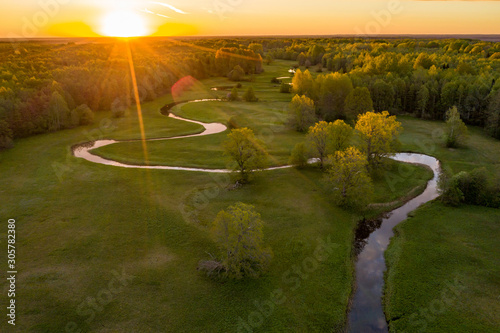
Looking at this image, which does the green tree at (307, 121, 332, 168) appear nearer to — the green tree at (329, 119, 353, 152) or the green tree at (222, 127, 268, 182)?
the green tree at (329, 119, 353, 152)

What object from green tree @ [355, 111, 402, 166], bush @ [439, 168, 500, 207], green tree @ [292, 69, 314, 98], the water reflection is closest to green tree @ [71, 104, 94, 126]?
the water reflection

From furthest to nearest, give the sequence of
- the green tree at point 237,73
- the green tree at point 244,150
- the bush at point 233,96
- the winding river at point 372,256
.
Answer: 1. the green tree at point 237,73
2. the bush at point 233,96
3. the green tree at point 244,150
4. the winding river at point 372,256

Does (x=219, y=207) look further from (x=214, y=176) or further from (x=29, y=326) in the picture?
(x=29, y=326)

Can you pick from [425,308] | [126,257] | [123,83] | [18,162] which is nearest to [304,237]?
[425,308]

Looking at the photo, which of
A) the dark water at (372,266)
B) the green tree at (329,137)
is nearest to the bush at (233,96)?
the green tree at (329,137)

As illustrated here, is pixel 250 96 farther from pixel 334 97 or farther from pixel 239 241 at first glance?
pixel 239 241

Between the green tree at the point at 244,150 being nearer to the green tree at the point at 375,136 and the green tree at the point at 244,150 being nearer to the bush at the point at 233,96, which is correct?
the green tree at the point at 375,136

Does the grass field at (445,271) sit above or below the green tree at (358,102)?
below
